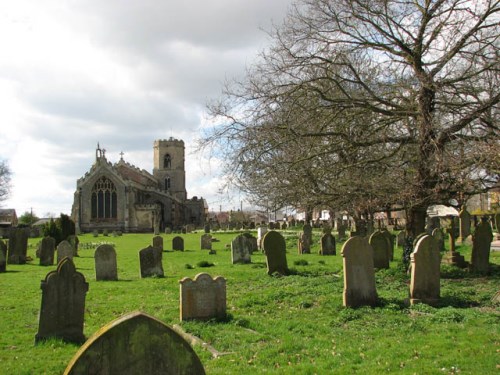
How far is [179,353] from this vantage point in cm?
323

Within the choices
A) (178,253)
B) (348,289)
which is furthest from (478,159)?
(178,253)

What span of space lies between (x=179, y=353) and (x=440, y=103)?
368 inches

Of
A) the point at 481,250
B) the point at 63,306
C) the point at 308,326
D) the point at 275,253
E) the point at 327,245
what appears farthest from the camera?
the point at 327,245

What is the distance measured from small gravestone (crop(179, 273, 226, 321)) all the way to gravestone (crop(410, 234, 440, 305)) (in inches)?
139

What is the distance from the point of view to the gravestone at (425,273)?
9219mm

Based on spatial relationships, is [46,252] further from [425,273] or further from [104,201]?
[104,201]

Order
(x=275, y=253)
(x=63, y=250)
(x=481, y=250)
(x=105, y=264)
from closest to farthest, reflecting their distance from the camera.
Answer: (x=481, y=250) < (x=275, y=253) < (x=105, y=264) < (x=63, y=250)

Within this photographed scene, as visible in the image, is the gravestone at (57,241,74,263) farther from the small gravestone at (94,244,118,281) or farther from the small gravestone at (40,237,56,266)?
the small gravestone at (94,244,118,281)

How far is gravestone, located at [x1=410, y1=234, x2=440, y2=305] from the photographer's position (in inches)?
363

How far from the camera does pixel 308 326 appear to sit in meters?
7.75

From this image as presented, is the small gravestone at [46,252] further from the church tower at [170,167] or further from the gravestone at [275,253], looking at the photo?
the church tower at [170,167]

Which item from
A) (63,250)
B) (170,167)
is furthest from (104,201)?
(63,250)

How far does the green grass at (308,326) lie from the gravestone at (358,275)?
0.26 meters

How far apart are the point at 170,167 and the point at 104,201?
20189 mm
